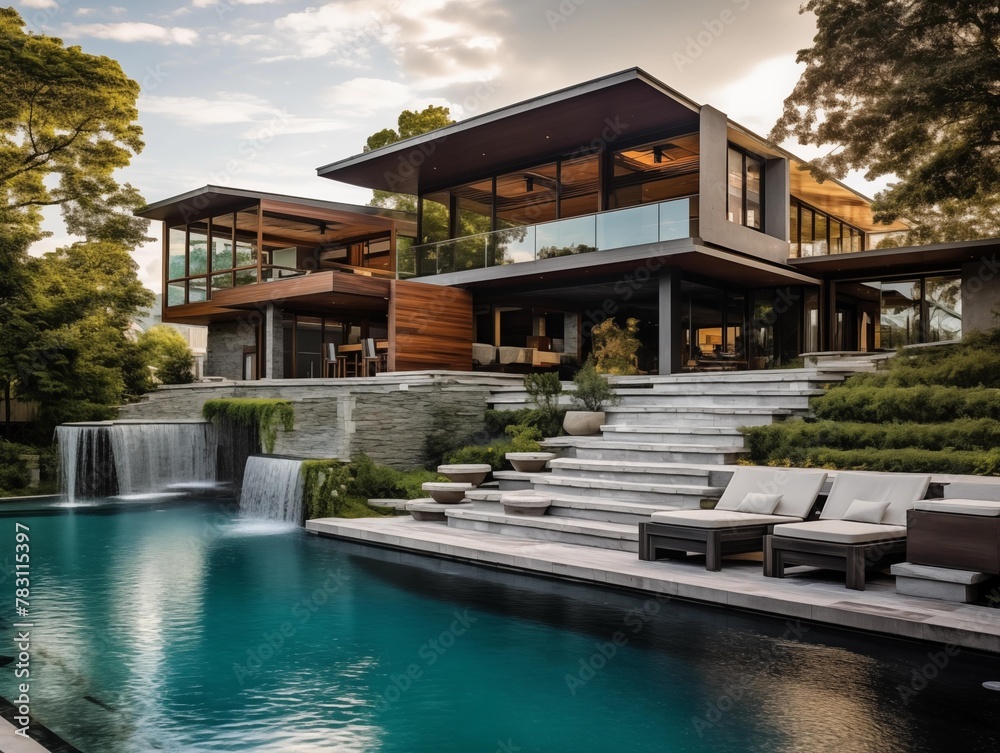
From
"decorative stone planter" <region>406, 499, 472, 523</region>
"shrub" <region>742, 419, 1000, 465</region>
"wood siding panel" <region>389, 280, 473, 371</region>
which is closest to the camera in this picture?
"shrub" <region>742, 419, 1000, 465</region>

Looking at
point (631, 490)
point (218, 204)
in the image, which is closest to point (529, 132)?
point (218, 204)

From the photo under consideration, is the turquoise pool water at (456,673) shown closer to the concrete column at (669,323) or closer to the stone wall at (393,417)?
the stone wall at (393,417)

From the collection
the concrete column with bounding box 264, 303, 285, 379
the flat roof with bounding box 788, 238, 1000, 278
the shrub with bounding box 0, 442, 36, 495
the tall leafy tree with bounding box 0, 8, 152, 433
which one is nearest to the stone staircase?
the flat roof with bounding box 788, 238, 1000, 278

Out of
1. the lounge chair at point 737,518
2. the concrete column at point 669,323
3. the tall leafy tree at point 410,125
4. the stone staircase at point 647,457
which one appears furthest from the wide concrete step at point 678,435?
the tall leafy tree at point 410,125

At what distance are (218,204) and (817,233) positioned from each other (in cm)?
1873

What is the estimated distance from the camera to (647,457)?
10.8 metres

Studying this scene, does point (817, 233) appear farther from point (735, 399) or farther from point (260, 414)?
point (260, 414)

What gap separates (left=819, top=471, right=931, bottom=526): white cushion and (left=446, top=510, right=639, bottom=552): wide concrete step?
2102mm

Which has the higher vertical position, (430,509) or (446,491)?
(446,491)

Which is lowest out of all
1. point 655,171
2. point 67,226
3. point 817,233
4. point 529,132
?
point 67,226

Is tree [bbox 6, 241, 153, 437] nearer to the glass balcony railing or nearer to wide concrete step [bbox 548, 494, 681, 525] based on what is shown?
the glass balcony railing

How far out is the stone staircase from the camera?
921 centimetres

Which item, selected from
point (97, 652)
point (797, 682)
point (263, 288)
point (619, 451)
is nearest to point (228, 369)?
point (263, 288)

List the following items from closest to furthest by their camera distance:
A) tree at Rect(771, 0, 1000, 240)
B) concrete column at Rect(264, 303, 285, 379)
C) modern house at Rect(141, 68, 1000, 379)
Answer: tree at Rect(771, 0, 1000, 240) < modern house at Rect(141, 68, 1000, 379) < concrete column at Rect(264, 303, 285, 379)
